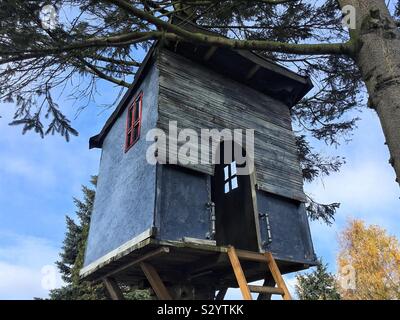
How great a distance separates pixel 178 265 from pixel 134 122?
3.37 m

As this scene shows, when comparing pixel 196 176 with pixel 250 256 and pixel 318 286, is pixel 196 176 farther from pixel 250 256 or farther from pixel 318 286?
pixel 318 286

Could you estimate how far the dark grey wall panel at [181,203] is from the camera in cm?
613

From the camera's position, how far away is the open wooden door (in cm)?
779

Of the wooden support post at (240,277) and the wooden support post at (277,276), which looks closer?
the wooden support post at (240,277)

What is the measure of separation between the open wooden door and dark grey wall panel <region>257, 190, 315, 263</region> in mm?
245

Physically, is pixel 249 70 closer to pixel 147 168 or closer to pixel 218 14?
pixel 218 14

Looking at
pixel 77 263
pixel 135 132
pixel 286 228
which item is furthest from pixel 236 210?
pixel 77 263

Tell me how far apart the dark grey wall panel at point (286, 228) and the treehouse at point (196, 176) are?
24 millimetres

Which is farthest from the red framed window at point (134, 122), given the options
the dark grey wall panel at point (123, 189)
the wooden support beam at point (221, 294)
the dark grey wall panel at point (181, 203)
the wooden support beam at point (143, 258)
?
the wooden support beam at point (221, 294)

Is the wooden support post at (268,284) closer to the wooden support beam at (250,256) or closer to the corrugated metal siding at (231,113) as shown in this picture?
the wooden support beam at (250,256)

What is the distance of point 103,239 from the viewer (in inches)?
321

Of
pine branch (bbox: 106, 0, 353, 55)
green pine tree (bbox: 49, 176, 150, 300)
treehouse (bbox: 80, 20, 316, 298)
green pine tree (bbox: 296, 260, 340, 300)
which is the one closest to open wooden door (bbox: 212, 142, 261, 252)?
treehouse (bbox: 80, 20, 316, 298)

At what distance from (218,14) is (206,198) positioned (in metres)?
3.64

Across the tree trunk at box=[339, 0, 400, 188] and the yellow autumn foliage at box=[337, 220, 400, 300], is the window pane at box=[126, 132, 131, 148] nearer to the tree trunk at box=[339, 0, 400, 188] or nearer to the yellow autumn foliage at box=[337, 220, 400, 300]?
the tree trunk at box=[339, 0, 400, 188]
